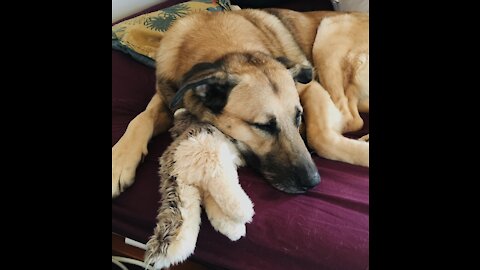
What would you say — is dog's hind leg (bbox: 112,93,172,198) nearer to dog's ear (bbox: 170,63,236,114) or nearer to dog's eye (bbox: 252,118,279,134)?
dog's ear (bbox: 170,63,236,114)

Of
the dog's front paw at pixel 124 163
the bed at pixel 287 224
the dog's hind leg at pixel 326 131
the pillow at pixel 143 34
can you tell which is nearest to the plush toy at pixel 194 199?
the bed at pixel 287 224

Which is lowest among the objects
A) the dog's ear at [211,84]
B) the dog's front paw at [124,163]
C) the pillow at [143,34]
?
the dog's front paw at [124,163]

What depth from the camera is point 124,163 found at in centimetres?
134

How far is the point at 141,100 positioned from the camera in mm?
1873

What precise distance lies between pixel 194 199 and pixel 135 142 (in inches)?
16.3

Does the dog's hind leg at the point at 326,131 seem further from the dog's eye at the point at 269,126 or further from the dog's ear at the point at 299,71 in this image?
the dog's eye at the point at 269,126

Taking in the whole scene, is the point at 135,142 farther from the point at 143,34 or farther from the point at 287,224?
the point at 143,34

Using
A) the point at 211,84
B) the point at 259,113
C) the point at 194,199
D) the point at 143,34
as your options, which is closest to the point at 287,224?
the point at 194,199

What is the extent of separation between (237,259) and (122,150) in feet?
1.83

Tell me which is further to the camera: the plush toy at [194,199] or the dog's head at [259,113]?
the dog's head at [259,113]

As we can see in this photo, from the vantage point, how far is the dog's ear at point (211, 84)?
1.33 m
